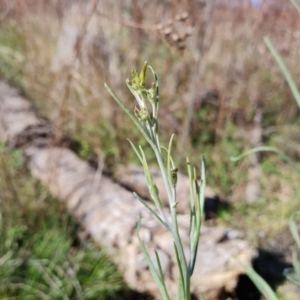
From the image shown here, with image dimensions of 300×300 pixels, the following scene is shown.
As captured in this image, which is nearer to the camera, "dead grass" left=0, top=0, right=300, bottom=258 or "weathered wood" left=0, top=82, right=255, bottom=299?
"weathered wood" left=0, top=82, right=255, bottom=299

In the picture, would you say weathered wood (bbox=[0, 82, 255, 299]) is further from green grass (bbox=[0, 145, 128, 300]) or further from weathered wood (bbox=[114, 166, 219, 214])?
weathered wood (bbox=[114, 166, 219, 214])

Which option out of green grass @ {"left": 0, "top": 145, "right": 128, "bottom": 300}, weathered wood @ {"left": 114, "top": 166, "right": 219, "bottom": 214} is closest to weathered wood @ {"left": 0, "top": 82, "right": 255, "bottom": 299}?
green grass @ {"left": 0, "top": 145, "right": 128, "bottom": 300}

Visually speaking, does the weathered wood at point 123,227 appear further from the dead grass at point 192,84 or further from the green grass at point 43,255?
the dead grass at point 192,84

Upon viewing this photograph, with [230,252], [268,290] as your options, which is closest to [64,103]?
[230,252]

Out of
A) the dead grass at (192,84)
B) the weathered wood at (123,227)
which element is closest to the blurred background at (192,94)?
the dead grass at (192,84)

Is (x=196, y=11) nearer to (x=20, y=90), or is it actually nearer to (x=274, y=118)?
(x=274, y=118)
